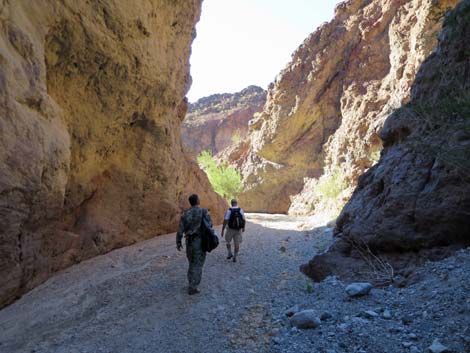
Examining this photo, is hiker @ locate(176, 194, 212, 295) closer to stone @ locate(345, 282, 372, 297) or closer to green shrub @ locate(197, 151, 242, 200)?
stone @ locate(345, 282, 372, 297)

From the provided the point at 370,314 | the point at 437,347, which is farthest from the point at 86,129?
the point at 437,347

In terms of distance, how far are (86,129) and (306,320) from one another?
7323 mm

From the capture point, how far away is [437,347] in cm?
303

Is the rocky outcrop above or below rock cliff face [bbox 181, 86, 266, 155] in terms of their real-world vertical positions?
below

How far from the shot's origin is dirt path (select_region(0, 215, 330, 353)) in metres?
4.08

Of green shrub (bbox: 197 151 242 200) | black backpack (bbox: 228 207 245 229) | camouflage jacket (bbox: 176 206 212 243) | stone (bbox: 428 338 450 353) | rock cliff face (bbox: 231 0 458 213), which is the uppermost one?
rock cliff face (bbox: 231 0 458 213)

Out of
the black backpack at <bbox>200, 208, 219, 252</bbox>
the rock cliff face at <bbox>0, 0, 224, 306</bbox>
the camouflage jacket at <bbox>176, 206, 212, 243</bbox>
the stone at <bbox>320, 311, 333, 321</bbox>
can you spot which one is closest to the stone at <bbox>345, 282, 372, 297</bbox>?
the stone at <bbox>320, 311, 333, 321</bbox>

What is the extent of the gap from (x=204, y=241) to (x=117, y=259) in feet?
11.9

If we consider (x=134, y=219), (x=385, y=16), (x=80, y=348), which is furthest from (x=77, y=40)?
(x=385, y=16)

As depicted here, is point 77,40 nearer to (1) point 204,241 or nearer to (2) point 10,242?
(2) point 10,242

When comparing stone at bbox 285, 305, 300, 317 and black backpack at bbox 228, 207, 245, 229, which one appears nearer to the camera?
stone at bbox 285, 305, 300, 317

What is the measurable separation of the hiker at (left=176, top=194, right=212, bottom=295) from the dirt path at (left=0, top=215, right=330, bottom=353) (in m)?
0.36

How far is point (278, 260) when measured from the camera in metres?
8.15

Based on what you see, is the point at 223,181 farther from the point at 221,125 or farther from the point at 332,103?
the point at 221,125
